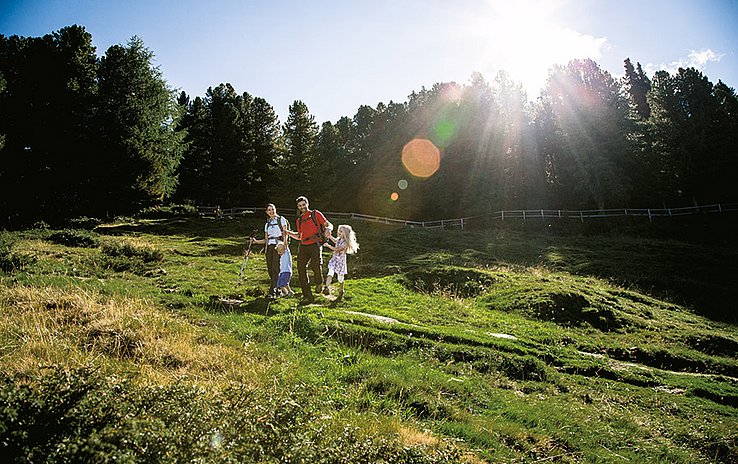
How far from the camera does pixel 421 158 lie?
2056 inches

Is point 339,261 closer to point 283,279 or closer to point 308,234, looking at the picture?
point 308,234

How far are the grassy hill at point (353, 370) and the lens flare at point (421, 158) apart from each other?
3506 cm

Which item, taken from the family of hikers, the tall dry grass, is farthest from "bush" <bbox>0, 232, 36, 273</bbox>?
the family of hikers

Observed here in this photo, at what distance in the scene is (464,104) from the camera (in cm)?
5041

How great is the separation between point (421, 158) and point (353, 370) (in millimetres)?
47740

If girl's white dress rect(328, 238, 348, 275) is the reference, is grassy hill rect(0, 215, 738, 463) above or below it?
below

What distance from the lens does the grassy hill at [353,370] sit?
12.4 feet

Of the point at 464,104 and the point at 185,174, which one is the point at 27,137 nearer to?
the point at 185,174

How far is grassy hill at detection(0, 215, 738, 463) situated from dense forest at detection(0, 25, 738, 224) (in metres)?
19.6

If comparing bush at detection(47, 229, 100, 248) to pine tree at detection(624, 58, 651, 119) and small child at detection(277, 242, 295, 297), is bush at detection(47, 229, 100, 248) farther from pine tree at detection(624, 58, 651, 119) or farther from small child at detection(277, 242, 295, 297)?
pine tree at detection(624, 58, 651, 119)

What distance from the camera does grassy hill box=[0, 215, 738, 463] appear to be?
377 centimetres


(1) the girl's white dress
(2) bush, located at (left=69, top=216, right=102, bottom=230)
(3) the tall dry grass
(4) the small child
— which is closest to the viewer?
(3) the tall dry grass

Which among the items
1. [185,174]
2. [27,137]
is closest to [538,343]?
[27,137]

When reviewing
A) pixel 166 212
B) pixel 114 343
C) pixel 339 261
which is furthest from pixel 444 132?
pixel 114 343
